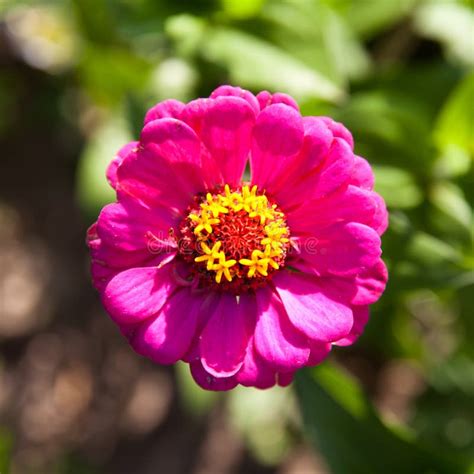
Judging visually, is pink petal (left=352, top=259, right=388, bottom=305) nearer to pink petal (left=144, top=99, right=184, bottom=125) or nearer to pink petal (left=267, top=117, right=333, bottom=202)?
pink petal (left=267, top=117, right=333, bottom=202)

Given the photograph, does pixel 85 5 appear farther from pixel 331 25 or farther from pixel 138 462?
pixel 138 462

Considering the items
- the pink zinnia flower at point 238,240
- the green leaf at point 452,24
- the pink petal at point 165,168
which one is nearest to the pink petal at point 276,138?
the pink zinnia flower at point 238,240

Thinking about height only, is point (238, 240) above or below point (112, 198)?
above

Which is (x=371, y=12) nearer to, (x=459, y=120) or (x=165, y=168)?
(x=459, y=120)

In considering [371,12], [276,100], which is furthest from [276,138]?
[371,12]

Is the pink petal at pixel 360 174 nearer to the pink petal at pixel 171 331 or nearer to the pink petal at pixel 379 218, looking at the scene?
the pink petal at pixel 379 218

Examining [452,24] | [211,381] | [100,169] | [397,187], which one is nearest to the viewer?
[211,381]

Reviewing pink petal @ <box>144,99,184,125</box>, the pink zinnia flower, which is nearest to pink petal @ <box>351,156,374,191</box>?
the pink zinnia flower
